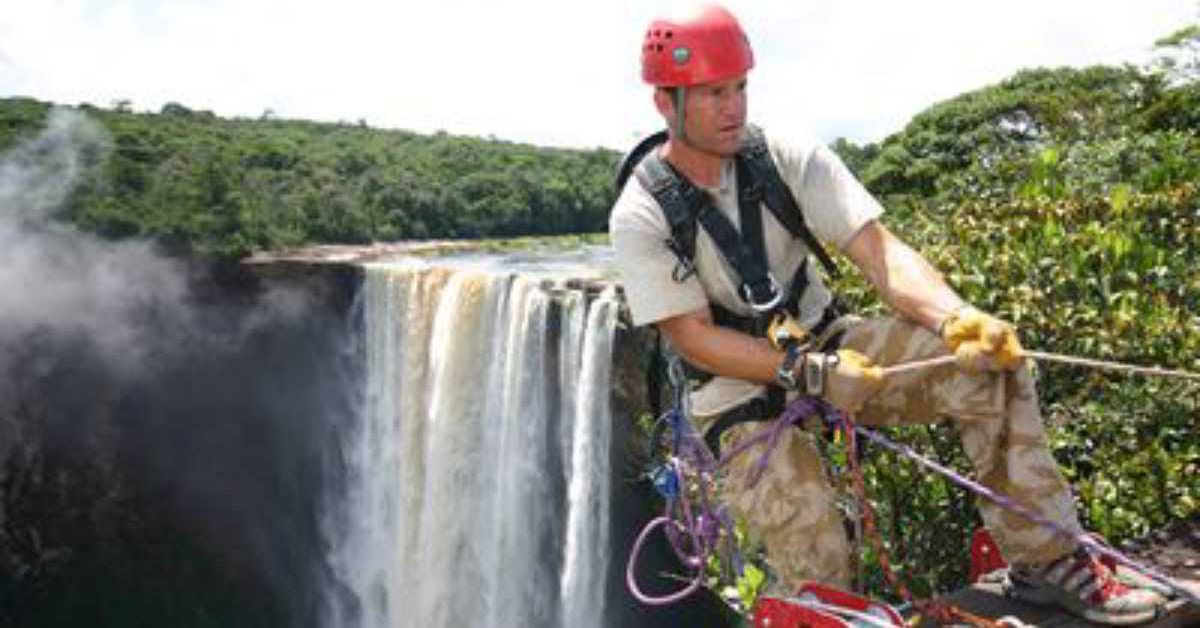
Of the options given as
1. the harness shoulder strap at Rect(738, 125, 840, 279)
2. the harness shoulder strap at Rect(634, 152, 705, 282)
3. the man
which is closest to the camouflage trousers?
the man

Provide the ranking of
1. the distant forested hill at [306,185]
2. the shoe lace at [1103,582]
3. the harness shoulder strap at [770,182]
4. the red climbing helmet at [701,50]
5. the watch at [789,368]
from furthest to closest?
the distant forested hill at [306,185] → the harness shoulder strap at [770,182] → the red climbing helmet at [701,50] → the watch at [789,368] → the shoe lace at [1103,582]

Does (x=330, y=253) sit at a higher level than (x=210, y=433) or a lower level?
higher

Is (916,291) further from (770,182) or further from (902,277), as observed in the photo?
(770,182)

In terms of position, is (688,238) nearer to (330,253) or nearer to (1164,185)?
(1164,185)

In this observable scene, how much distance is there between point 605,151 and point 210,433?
37638mm

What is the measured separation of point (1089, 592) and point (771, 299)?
4.30ft

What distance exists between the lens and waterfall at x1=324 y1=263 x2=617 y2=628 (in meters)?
17.5

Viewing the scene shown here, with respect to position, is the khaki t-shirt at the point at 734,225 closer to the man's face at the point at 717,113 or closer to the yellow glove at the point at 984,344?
the man's face at the point at 717,113

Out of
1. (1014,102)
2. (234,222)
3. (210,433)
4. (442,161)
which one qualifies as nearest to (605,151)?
(442,161)

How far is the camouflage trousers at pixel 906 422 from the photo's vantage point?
345 centimetres

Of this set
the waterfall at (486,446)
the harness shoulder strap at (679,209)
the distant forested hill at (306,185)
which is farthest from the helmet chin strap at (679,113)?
the distant forested hill at (306,185)

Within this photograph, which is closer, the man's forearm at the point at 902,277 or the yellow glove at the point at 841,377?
the yellow glove at the point at 841,377

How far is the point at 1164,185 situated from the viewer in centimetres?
758

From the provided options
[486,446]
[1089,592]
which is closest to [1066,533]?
[1089,592]
